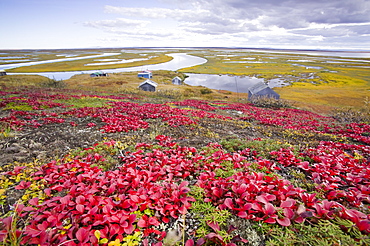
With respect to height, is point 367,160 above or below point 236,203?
below

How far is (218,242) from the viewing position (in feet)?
9.66

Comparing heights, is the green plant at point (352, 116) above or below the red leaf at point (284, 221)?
below

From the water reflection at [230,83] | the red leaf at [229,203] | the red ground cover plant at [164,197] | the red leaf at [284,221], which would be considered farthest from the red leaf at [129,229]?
the water reflection at [230,83]

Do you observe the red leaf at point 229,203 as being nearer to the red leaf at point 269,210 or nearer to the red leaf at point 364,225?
the red leaf at point 269,210

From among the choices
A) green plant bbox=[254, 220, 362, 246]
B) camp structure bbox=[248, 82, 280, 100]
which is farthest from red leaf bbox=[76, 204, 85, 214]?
camp structure bbox=[248, 82, 280, 100]

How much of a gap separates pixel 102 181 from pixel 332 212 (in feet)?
15.1

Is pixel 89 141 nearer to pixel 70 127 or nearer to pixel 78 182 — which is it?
pixel 70 127

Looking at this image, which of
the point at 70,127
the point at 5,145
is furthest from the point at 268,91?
the point at 5,145

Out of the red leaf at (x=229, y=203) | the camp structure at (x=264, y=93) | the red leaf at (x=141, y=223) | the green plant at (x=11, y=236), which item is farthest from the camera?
the camp structure at (x=264, y=93)

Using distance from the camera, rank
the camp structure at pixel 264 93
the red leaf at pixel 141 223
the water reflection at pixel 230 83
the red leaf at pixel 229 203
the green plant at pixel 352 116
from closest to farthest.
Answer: the red leaf at pixel 141 223, the red leaf at pixel 229 203, the green plant at pixel 352 116, the camp structure at pixel 264 93, the water reflection at pixel 230 83

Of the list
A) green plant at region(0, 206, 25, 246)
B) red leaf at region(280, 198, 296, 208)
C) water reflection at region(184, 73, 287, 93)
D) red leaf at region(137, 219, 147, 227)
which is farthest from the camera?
water reflection at region(184, 73, 287, 93)

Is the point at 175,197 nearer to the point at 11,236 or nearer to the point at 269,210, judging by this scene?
the point at 269,210

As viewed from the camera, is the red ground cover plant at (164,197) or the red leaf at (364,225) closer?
the red leaf at (364,225)

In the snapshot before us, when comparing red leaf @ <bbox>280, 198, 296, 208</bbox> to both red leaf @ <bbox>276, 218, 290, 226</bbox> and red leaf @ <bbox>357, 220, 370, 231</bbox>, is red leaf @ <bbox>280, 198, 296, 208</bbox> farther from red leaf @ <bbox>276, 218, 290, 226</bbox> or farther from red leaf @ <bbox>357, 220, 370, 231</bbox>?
red leaf @ <bbox>357, 220, 370, 231</bbox>
